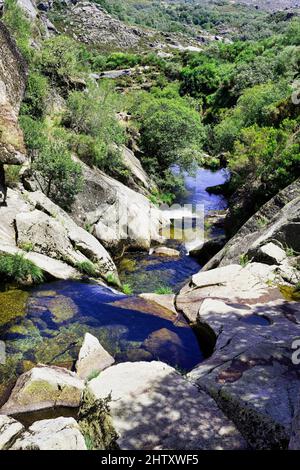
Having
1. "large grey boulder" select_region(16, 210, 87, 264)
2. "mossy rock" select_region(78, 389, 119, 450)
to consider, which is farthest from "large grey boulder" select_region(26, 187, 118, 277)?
"mossy rock" select_region(78, 389, 119, 450)

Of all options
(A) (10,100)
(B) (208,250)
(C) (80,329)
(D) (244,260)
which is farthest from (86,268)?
(A) (10,100)

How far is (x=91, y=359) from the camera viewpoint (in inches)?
382

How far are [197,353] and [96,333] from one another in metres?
3.19

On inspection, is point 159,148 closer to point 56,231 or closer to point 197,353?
point 56,231

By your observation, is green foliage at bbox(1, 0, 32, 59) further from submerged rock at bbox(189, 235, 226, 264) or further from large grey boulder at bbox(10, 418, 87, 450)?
large grey boulder at bbox(10, 418, 87, 450)

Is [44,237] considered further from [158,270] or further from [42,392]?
[42,392]

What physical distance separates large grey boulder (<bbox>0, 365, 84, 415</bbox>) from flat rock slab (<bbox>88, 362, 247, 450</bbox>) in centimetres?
120

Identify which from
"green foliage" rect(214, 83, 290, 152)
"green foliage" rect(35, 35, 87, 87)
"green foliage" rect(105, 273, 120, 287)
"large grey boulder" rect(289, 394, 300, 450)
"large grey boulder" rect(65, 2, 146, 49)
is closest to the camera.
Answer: "large grey boulder" rect(289, 394, 300, 450)

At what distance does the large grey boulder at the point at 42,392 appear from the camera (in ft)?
25.7

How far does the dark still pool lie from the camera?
10289mm

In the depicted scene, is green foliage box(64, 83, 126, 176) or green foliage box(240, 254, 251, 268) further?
green foliage box(64, 83, 126, 176)

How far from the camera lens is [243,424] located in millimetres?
6023

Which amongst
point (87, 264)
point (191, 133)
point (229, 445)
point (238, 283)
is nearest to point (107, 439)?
point (229, 445)

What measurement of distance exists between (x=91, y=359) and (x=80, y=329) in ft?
7.31
